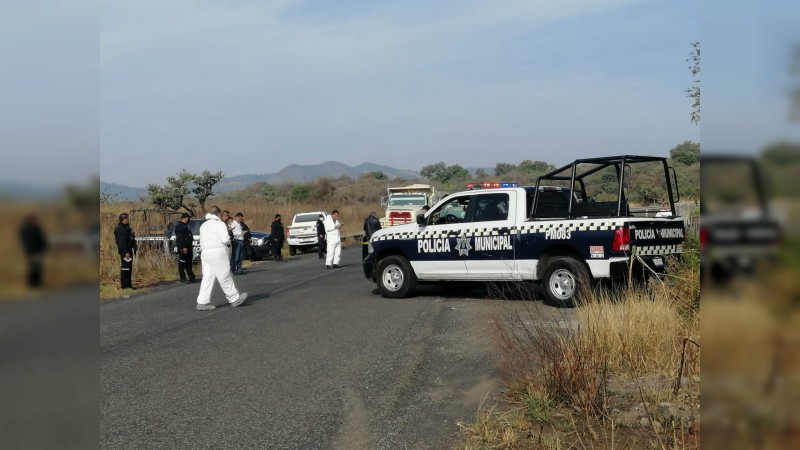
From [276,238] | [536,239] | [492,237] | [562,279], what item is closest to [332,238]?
[276,238]

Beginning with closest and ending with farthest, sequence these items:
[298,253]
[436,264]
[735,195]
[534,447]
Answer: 1. [735,195]
2. [534,447]
3. [436,264]
4. [298,253]

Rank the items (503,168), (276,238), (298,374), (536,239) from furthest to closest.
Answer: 1. (503,168)
2. (276,238)
3. (536,239)
4. (298,374)

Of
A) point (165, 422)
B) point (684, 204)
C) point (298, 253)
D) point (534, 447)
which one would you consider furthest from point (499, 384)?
point (298, 253)

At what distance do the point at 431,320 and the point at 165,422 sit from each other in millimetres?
5726

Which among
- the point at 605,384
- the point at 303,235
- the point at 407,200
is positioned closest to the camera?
the point at 605,384

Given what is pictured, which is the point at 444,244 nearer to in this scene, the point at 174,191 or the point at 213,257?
the point at 213,257

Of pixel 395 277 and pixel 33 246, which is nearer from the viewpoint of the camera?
pixel 33 246

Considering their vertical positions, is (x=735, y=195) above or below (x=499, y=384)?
above

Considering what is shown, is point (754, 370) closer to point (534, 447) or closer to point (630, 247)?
point (534, 447)

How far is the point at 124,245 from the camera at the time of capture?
16.8 meters

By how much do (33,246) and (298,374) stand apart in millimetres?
6901

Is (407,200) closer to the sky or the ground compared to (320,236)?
closer to the sky

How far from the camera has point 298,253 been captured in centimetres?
3466

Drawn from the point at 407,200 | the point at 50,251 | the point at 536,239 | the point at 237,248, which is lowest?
the point at 237,248
